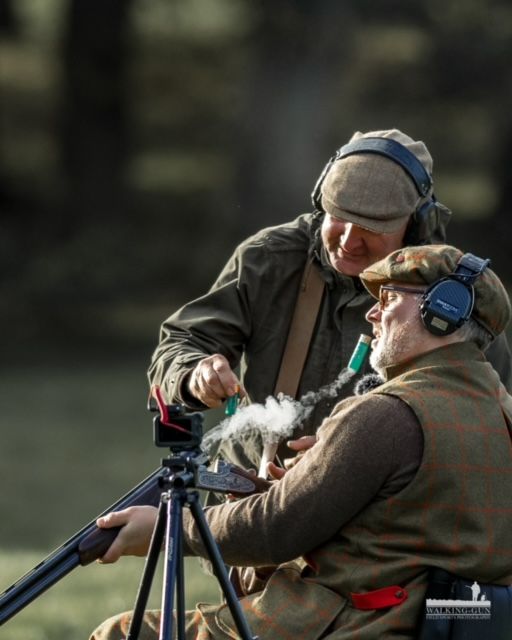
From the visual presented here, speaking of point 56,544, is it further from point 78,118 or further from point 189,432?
point 78,118

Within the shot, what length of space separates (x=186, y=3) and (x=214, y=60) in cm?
70

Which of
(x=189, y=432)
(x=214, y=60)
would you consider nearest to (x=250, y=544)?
(x=189, y=432)

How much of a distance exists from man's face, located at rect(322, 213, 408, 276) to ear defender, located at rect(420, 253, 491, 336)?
38.3 inches

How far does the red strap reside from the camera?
3.60 meters

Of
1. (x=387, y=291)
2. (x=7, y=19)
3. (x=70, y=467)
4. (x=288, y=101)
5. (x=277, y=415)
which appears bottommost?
(x=70, y=467)

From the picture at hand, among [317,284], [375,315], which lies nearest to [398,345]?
[375,315]

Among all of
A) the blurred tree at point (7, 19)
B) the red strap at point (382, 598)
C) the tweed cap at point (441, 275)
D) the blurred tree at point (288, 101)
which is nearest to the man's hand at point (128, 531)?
the red strap at point (382, 598)

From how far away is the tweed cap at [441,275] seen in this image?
3799 millimetres

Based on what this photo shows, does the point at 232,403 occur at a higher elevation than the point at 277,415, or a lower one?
higher

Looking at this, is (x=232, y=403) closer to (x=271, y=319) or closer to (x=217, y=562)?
(x=271, y=319)

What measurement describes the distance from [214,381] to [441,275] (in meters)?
0.89

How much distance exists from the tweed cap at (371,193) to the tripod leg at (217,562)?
4.92 feet

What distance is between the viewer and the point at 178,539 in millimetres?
3379

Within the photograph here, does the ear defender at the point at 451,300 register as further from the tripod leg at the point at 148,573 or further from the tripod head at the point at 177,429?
the tripod leg at the point at 148,573
